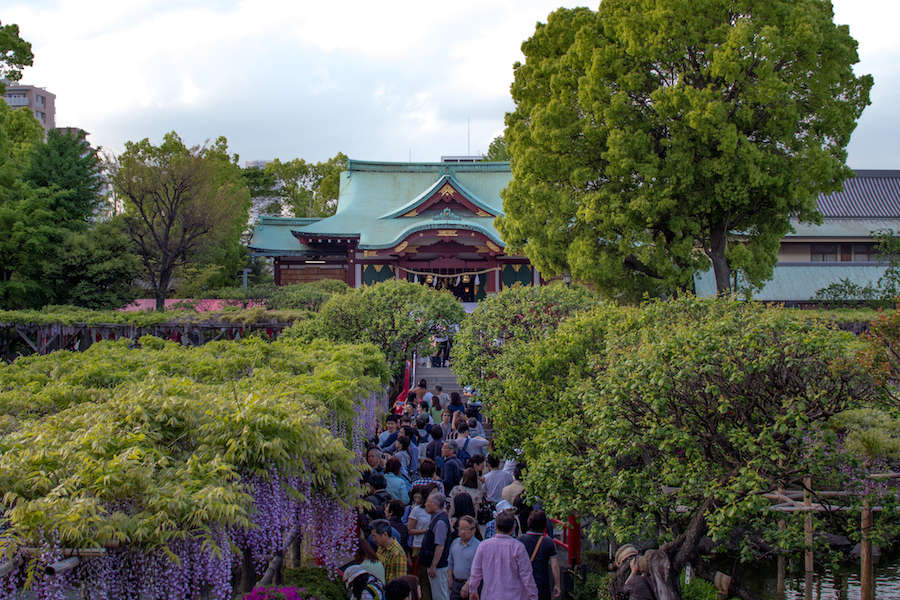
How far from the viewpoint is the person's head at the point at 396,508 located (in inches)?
297

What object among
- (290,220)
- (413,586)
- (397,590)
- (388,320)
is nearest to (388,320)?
(388,320)

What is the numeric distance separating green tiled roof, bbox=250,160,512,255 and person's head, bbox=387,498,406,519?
22242 mm

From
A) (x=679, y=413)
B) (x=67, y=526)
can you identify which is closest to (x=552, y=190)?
(x=679, y=413)

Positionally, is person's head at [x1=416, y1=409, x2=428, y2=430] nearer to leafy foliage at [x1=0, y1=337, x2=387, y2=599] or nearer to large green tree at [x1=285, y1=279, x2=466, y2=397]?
large green tree at [x1=285, y1=279, x2=466, y2=397]

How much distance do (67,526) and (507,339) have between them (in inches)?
406

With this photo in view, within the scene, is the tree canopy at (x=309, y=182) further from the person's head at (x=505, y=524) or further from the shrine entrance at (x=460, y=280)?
the person's head at (x=505, y=524)

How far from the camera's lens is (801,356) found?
18.2 ft

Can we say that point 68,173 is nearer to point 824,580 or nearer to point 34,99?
point 824,580

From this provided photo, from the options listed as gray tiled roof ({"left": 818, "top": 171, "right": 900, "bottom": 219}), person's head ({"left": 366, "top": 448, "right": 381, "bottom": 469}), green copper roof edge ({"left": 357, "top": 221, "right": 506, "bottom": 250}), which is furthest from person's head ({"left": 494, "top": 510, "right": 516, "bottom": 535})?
gray tiled roof ({"left": 818, "top": 171, "right": 900, "bottom": 219})

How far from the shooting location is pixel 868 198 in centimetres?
3125

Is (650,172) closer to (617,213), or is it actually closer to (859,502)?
(617,213)

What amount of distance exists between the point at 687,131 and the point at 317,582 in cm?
1361

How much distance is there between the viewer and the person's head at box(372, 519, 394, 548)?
655 centimetres

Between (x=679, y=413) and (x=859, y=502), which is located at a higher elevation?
(x=679, y=413)
